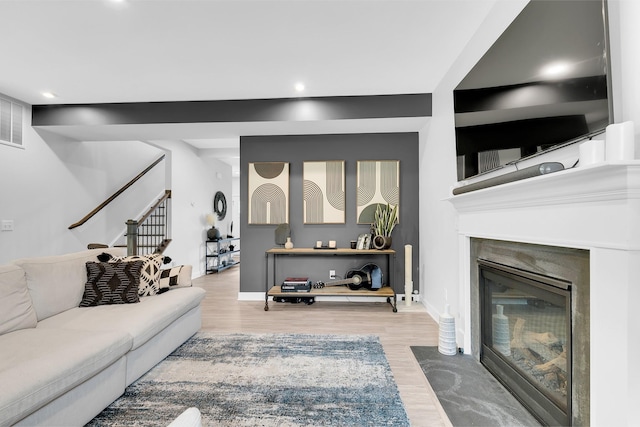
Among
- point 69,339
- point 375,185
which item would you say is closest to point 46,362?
point 69,339

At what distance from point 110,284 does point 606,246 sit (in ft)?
10.00

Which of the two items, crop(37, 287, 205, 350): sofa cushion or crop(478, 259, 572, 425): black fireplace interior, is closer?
crop(478, 259, 572, 425): black fireplace interior

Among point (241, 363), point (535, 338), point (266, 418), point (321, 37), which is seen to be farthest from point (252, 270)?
point (535, 338)

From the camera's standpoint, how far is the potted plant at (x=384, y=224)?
3831mm

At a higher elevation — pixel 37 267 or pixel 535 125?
pixel 535 125

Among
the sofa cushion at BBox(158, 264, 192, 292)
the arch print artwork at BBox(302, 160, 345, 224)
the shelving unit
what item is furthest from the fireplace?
the shelving unit

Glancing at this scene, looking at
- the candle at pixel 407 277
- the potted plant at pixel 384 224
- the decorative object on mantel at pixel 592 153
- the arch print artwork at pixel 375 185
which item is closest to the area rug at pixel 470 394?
the decorative object on mantel at pixel 592 153

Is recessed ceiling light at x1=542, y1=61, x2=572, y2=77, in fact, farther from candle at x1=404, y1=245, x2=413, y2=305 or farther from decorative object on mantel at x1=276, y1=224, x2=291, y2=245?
decorative object on mantel at x1=276, y1=224, x2=291, y2=245

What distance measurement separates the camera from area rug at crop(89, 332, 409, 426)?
1710 millimetres

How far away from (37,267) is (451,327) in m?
3.05

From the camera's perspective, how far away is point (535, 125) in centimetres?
156

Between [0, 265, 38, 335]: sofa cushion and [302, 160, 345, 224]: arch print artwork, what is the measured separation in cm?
282

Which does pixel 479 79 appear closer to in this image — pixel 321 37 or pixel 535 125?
pixel 535 125

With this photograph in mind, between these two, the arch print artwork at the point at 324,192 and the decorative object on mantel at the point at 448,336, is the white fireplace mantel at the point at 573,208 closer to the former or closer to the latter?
the decorative object on mantel at the point at 448,336
